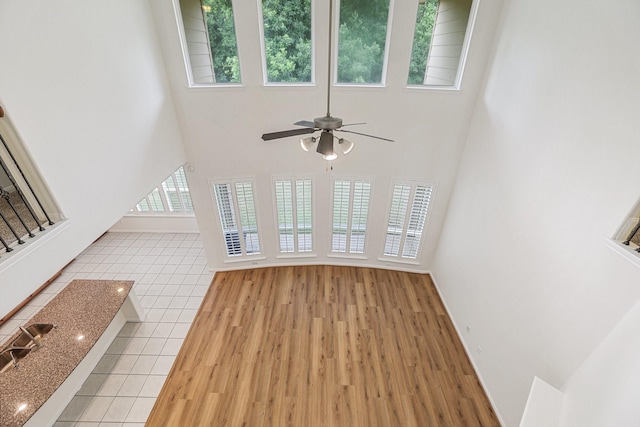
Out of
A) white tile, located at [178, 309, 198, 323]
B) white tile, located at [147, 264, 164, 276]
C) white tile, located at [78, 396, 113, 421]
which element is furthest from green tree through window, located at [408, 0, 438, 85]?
white tile, located at [78, 396, 113, 421]

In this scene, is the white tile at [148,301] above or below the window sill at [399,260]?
below

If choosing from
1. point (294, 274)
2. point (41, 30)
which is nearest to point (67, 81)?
point (41, 30)

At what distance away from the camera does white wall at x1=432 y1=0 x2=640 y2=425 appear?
221cm

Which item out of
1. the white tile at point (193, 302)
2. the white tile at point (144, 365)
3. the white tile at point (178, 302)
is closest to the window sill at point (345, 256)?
the white tile at point (193, 302)

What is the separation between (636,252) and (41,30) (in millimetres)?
5108

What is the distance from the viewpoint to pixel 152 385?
414 cm

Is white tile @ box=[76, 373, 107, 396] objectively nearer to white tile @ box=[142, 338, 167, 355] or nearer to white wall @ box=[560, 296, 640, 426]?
white tile @ box=[142, 338, 167, 355]

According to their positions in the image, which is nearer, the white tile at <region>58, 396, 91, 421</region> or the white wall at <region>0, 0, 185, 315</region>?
the white wall at <region>0, 0, 185, 315</region>

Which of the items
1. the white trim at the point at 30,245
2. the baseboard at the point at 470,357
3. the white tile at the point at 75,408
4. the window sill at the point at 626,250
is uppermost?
the window sill at the point at 626,250

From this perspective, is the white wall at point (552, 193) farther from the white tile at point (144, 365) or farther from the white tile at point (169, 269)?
the white tile at point (169, 269)

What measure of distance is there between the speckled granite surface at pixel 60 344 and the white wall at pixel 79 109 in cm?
174

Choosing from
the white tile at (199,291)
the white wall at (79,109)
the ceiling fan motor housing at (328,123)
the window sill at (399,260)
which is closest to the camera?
the white wall at (79,109)

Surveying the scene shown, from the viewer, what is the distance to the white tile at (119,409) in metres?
3.74

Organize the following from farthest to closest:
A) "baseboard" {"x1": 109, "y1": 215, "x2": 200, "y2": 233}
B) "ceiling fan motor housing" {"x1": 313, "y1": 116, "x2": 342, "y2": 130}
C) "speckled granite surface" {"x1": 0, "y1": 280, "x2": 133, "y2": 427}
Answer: "baseboard" {"x1": 109, "y1": 215, "x2": 200, "y2": 233}, "speckled granite surface" {"x1": 0, "y1": 280, "x2": 133, "y2": 427}, "ceiling fan motor housing" {"x1": 313, "y1": 116, "x2": 342, "y2": 130}
